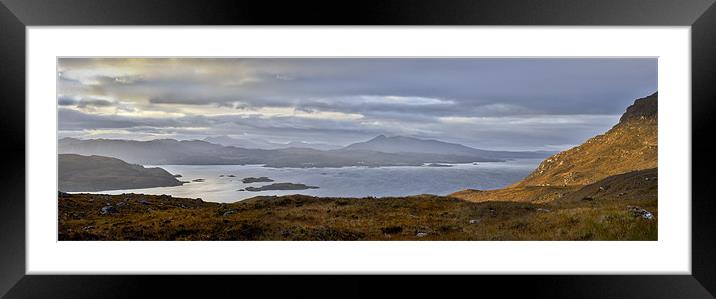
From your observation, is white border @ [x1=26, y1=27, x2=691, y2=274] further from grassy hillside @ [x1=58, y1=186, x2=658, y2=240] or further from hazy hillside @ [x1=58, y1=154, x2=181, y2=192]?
hazy hillside @ [x1=58, y1=154, x2=181, y2=192]

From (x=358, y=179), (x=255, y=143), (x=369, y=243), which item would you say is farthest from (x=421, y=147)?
(x=369, y=243)

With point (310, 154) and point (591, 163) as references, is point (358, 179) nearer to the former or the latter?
point (310, 154)

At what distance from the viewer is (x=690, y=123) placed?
14.5ft

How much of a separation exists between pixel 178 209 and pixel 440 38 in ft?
22.9

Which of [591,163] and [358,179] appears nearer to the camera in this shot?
[358,179]

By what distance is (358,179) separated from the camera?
34.2 ft

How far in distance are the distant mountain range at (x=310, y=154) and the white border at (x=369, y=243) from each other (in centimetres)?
464

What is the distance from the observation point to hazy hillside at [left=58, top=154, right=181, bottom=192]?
892cm

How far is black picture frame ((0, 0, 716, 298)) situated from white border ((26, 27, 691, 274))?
0.12 m

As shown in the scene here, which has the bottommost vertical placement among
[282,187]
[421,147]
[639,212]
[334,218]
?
[334,218]

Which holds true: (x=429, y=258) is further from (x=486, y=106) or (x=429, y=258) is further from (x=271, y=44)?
(x=486, y=106)

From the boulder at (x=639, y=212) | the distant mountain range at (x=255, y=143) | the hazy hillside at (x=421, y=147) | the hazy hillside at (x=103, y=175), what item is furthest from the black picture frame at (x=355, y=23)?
the hazy hillside at (x=421, y=147)

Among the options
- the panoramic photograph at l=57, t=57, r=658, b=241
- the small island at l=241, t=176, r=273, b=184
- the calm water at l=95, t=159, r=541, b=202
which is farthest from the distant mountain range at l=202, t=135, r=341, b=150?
the small island at l=241, t=176, r=273, b=184

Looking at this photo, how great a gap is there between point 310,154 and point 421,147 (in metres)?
2.25
